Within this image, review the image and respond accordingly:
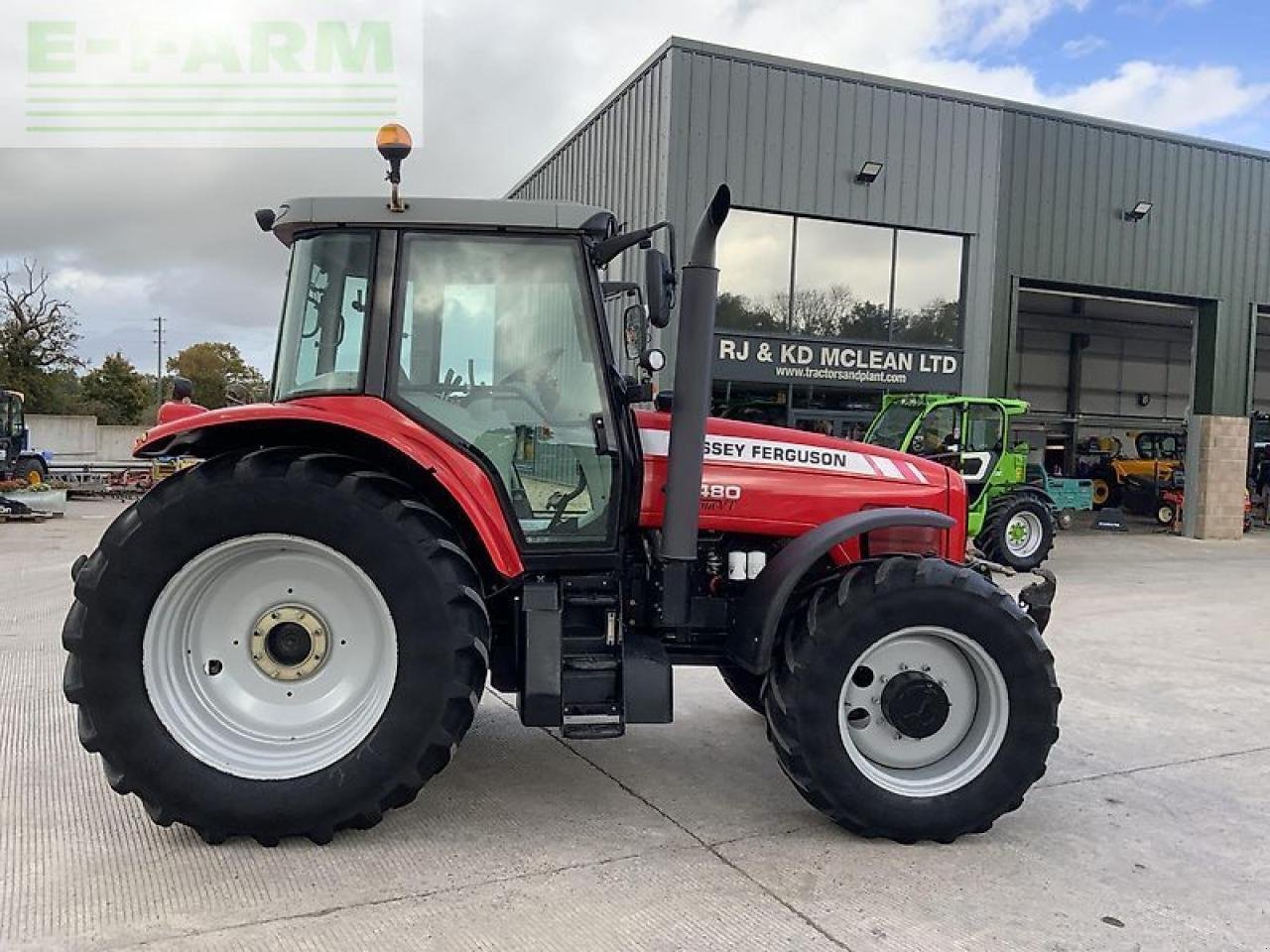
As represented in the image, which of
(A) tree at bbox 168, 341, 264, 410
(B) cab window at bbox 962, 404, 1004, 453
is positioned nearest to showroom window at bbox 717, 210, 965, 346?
(B) cab window at bbox 962, 404, 1004, 453

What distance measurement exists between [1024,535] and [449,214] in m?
10.8

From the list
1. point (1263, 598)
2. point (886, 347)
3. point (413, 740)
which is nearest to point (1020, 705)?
point (413, 740)

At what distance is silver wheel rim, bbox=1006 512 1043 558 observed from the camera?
1253 centimetres

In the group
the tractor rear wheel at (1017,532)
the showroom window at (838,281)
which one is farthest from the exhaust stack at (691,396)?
the tractor rear wheel at (1017,532)

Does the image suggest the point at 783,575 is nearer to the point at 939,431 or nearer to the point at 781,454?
the point at 781,454

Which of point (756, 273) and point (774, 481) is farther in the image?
point (756, 273)

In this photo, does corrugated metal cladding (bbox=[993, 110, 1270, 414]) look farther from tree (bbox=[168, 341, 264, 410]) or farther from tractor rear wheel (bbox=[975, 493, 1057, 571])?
tree (bbox=[168, 341, 264, 410])

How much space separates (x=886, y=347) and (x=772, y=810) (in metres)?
10.6

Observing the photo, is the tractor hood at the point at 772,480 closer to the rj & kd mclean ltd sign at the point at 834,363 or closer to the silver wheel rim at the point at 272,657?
the silver wheel rim at the point at 272,657

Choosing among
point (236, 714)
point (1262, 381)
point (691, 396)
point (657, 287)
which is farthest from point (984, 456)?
point (1262, 381)

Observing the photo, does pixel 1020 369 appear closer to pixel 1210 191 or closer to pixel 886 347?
pixel 1210 191

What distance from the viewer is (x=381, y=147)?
3506mm

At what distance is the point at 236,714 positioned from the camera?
→ 3.56 metres

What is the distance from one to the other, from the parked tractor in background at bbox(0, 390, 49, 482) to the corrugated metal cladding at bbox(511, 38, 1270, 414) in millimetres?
11405
